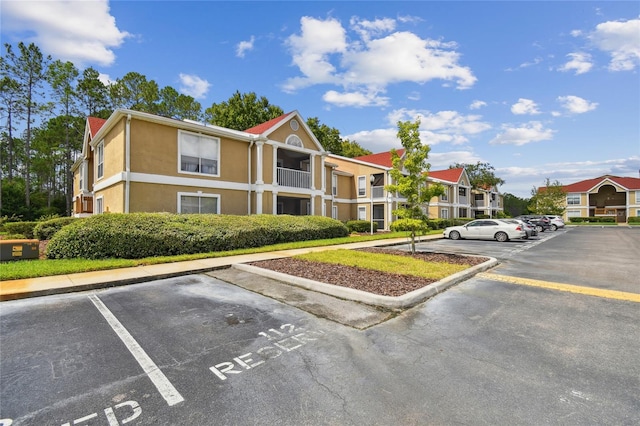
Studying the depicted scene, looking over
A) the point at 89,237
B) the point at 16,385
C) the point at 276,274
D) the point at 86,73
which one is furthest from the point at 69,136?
the point at 16,385

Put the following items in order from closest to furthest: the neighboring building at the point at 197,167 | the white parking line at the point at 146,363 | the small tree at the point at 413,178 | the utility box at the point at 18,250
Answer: the white parking line at the point at 146,363 < the utility box at the point at 18,250 < the small tree at the point at 413,178 < the neighboring building at the point at 197,167

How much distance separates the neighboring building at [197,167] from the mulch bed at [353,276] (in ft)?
25.8

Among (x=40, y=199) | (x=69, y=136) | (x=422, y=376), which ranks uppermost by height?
(x=69, y=136)

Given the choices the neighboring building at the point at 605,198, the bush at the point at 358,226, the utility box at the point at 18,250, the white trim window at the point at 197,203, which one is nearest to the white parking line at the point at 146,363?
the utility box at the point at 18,250

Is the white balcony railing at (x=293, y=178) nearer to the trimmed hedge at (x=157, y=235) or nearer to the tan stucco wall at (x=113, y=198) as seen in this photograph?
the trimmed hedge at (x=157, y=235)

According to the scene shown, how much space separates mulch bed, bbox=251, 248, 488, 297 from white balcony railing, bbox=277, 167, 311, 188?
1034 centimetres

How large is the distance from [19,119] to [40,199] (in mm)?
9865

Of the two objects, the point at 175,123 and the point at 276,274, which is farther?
the point at 175,123

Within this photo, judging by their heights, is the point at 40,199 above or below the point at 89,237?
above

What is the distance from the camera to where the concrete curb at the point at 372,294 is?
235 inches

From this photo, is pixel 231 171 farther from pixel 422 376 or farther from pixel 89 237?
pixel 422 376

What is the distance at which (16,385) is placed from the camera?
327 centimetres

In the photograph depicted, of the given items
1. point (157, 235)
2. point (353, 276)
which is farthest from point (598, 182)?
point (157, 235)

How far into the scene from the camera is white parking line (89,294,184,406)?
3.07m
